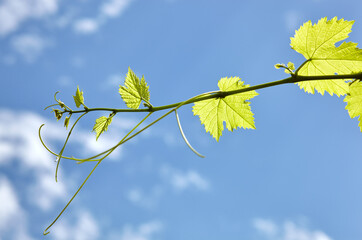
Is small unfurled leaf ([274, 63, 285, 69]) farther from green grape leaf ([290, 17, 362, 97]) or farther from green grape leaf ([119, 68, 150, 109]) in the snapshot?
green grape leaf ([119, 68, 150, 109])

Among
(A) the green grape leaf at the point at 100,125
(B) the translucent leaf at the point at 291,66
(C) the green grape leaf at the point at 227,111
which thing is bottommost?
(B) the translucent leaf at the point at 291,66

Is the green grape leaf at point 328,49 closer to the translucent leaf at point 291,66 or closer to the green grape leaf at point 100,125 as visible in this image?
the translucent leaf at point 291,66

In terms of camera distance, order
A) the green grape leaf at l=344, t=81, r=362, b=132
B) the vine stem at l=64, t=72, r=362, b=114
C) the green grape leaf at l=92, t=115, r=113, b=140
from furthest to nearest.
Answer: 1. the green grape leaf at l=92, t=115, r=113, b=140
2. the green grape leaf at l=344, t=81, r=362, b=132
3. the vine stem at l=64, t=72, r=362, b=114

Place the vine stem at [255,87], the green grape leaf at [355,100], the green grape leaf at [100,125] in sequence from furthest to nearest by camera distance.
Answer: the green grape leaf at [100,125] → the green grape leaf at [355,100] → the vine stem at [255,87]

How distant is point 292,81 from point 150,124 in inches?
16.3

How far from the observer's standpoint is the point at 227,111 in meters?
1.15

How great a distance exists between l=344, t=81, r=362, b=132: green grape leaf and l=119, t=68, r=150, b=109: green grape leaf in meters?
0.60

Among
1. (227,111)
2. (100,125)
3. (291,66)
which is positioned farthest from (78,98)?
(291,66)

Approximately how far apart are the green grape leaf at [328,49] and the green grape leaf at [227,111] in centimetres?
20

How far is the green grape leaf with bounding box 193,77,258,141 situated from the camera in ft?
3.65

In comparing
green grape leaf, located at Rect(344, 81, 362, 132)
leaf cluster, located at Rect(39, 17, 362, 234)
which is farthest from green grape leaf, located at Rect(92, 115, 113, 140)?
green grape leaf, located at Rect(344, 81, 362, 132)

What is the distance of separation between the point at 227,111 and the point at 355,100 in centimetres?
39

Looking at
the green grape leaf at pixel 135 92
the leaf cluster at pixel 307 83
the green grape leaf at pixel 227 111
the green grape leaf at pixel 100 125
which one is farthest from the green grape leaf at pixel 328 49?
the green grape leaf at pixel 100 125

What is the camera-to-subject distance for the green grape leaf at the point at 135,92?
1.05 meters
